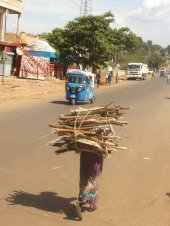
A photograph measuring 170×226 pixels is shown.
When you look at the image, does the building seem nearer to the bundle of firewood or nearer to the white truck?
the white truck

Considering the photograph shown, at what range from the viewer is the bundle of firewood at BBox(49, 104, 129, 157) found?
633 centimetres

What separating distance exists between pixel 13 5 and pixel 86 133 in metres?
40.6

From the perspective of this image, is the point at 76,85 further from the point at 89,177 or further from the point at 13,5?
the point at 13,5

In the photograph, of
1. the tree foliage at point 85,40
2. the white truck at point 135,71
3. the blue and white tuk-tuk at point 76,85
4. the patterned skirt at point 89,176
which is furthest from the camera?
the white truck at point 135,71

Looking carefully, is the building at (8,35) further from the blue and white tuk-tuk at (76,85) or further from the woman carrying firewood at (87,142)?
the woman carrying firewood at (87,142)

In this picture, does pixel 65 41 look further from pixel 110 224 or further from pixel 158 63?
pixel 158 63

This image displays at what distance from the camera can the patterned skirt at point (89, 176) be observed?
257 inches

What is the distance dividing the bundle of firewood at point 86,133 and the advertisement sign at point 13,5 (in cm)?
3780

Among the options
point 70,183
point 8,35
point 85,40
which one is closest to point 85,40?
point 85,40

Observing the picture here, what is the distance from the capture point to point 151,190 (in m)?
8.07

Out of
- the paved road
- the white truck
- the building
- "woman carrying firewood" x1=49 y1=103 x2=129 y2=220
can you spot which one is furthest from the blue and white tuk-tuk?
the white truck

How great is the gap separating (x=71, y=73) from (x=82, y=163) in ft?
60.7

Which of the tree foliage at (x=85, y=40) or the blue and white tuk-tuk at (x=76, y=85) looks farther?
the tree foliage at (x=85, y=40)

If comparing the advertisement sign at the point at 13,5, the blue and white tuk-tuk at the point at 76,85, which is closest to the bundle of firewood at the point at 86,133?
the blue and white tuk-tuk at the point at 76,85
